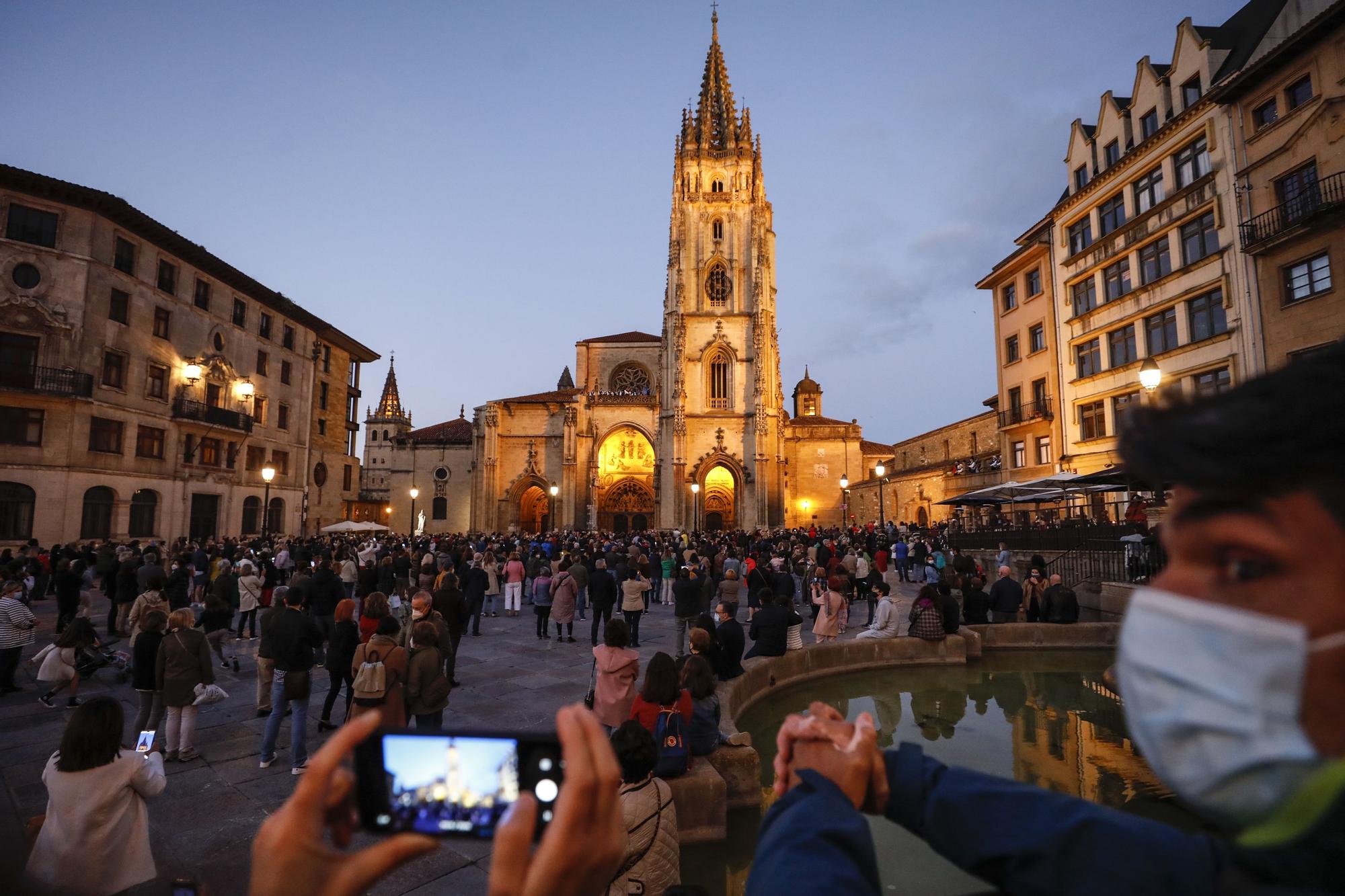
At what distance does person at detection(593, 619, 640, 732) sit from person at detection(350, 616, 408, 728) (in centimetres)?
171

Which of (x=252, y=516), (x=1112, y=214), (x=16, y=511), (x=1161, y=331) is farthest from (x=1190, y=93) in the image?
(x=252, y=516)

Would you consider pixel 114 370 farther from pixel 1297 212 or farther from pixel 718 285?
pixel 1297 212

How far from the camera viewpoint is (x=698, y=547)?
2216 cm

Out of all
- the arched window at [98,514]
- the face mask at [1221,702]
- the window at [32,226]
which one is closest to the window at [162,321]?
the window at [32,226]

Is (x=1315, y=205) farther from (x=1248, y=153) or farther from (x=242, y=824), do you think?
(x=242, y=824)

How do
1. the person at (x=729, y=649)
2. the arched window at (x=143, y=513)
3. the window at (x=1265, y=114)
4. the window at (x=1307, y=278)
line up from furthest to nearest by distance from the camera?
the arched window at (x=143, y=513) < the window at (x=1265, y=114) < the window at (x=1307, y=278) < the person at (x=729, y=649)

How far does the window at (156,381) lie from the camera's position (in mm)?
25859

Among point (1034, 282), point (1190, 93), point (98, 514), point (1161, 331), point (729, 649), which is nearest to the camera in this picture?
point (729, 649)

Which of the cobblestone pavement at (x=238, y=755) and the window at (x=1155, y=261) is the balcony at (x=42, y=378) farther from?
the window at (x=1155, y=261)

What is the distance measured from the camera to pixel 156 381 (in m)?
26.3

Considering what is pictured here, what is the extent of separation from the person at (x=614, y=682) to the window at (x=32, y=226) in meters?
28.5

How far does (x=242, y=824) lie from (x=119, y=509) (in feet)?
84.5

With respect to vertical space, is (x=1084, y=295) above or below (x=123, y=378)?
above

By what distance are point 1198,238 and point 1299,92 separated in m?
4.03
